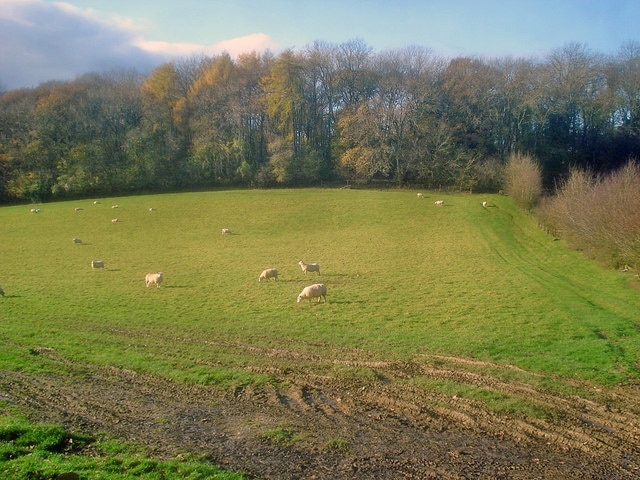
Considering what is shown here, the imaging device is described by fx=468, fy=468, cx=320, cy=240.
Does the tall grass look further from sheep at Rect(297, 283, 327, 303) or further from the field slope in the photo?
sheep at Rect(297, 283, 327, 303)

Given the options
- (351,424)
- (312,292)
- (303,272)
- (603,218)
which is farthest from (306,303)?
(603,218)

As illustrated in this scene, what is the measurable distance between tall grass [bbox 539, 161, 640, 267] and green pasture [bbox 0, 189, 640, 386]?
5.21 ft

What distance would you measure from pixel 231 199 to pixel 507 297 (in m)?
44.5

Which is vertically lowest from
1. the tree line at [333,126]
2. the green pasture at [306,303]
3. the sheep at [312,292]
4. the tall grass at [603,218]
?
the green pasture at [306,303]

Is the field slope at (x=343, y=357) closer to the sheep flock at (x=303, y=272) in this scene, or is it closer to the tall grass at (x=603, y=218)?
the sheep flock at (x=303, y=272)

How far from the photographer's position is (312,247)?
38.9m

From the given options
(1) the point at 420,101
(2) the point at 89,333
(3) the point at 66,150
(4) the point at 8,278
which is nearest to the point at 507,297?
(2) the point at 89,333

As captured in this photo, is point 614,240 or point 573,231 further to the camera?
point 573,231

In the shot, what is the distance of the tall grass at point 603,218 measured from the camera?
93.9 ft

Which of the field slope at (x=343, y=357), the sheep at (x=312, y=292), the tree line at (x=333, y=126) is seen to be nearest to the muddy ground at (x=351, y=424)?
the field slope at (x=343, y=357)

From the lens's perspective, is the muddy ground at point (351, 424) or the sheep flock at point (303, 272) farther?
the sheep flock at point (303, 272)

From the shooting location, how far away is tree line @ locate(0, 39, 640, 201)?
72.9 meters

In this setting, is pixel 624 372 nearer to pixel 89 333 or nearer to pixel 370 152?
pixel 89 333

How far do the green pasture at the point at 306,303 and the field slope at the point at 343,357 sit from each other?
0.47 feet
